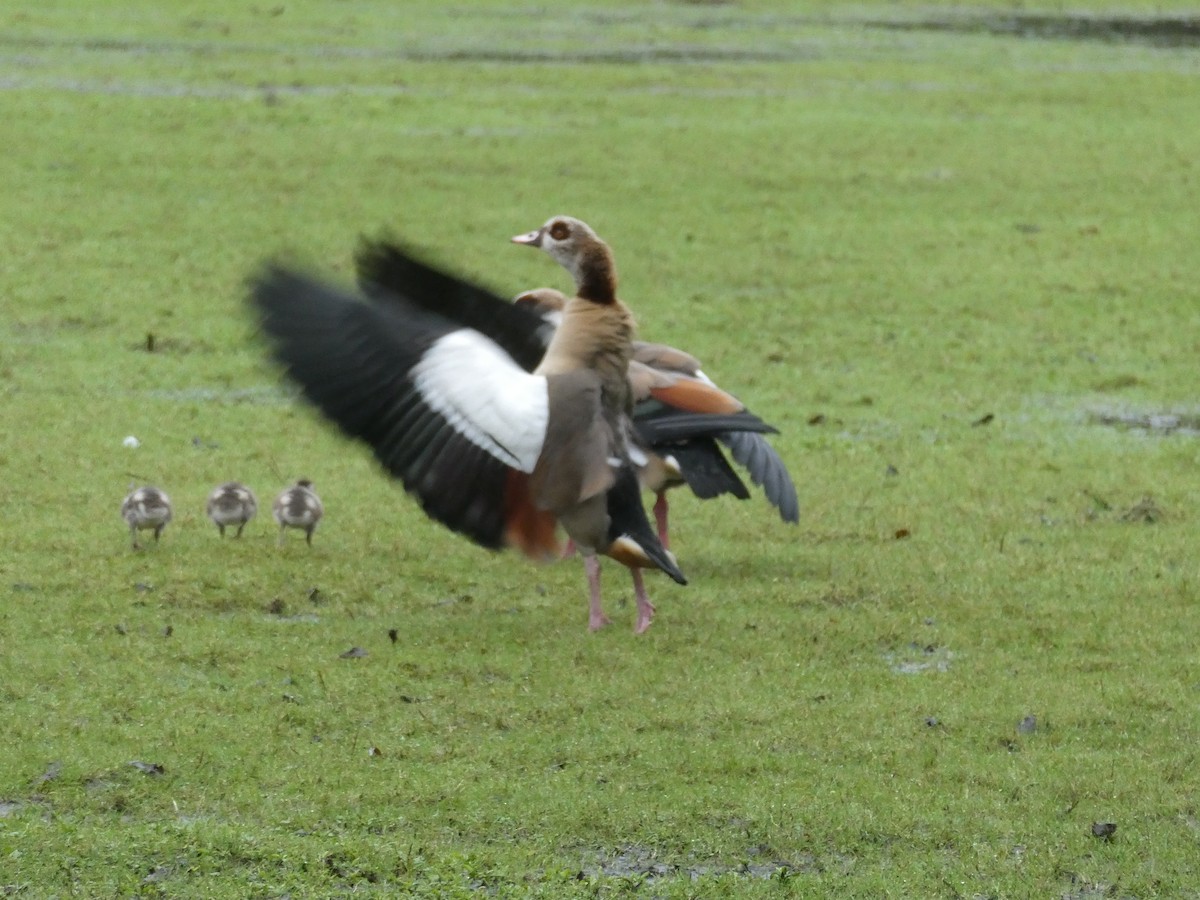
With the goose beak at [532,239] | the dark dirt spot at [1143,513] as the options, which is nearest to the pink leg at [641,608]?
the goose beak at [532,239]

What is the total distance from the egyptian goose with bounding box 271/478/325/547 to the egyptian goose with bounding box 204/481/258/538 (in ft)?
0.51

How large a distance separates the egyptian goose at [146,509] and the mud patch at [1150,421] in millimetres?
6352

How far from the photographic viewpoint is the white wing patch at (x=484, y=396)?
7312 millimetres

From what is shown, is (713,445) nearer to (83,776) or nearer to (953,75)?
(83,776)

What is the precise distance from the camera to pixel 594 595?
29.5 ft

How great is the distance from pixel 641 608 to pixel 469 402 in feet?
6.29

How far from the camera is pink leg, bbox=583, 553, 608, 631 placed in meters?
8.95

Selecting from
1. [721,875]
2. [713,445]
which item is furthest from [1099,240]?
[721,875]

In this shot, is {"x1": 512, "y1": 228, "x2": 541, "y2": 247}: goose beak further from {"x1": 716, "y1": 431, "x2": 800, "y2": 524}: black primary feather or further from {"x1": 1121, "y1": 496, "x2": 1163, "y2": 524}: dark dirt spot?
{"x1": 1121, "y1": 496, "x2": 1163, "y2": 524}: dark dirt spot

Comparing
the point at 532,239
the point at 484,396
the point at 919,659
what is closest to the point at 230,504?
the point at 532,239

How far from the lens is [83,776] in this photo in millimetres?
6781

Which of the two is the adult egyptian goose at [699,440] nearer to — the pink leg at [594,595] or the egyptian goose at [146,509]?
the pink leg at [594,595]

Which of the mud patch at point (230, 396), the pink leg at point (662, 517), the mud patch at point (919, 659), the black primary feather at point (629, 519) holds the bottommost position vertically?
the mud patch at point (230, 396)

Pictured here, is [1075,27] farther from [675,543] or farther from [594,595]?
[594,595]
